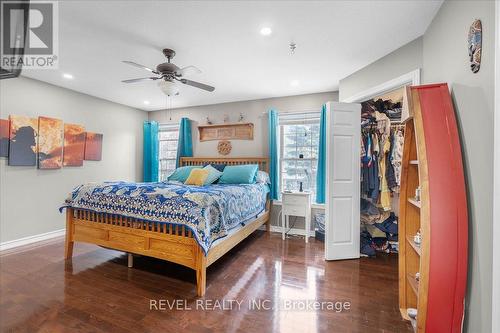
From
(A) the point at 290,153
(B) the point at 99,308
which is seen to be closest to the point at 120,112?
(A) the point at 290,153

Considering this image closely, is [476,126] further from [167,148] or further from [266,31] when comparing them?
→ [167,148]

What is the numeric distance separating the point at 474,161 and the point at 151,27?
2.87 metres

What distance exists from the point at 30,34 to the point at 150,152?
3.36 m

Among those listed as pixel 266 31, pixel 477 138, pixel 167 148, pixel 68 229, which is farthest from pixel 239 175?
pixel 477 138

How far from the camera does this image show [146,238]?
2441 mm

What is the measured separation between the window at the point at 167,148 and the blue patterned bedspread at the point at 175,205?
281 centimetres

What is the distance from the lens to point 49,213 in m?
3.82

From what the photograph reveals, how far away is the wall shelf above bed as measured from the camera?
4.68 meters

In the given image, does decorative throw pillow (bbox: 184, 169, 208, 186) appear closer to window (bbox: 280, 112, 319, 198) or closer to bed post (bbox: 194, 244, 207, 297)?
window (bbox: 280, 112, 319, 198)

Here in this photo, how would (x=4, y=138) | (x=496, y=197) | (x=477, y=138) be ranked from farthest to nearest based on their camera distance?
(x=4, y=138) < (x=477, y=138) < (x=496, y=197)

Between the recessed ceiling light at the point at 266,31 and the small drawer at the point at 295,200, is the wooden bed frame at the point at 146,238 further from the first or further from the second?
the recessed ceiling light at the point at 266,31

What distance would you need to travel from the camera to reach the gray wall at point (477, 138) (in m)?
1.26

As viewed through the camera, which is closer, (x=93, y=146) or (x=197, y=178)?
(x=197, y=178)

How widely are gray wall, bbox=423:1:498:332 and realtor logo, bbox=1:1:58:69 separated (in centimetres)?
202
